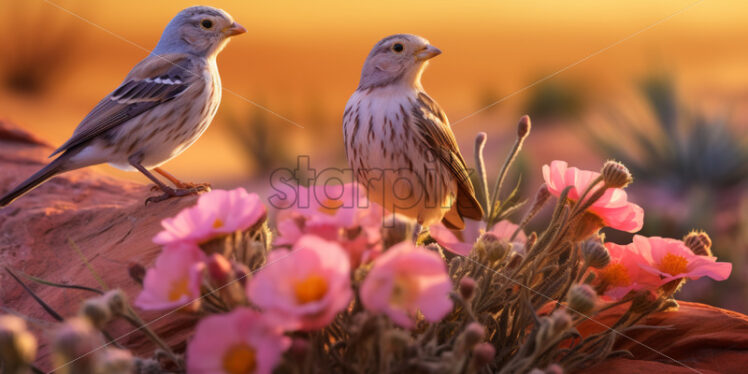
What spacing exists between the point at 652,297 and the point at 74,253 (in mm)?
2480

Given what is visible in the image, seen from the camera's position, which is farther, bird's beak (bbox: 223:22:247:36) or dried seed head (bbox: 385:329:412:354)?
bird's beak (bbox: 223:22:247:36)

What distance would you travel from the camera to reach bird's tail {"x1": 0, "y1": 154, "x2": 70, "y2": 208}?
338 centimetres

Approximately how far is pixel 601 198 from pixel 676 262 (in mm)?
324

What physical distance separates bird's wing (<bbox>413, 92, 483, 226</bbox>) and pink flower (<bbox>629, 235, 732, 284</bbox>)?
4.10 feet

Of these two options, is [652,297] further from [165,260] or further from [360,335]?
[165,260]

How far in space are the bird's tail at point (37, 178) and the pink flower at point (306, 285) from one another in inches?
102

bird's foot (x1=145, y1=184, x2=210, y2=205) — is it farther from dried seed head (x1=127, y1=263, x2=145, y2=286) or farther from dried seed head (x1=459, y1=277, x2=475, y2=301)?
dried seed head (x1=459, y1=277, x2=475, y2=301)

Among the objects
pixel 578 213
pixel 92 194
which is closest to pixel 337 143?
pixel 92 194

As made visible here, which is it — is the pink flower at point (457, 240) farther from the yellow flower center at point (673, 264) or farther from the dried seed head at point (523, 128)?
the yellow flower center at point (673, 264)

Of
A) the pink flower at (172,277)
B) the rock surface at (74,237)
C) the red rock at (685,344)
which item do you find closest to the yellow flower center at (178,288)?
the pink flower at (172,277)

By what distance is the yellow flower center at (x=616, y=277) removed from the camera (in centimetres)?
215

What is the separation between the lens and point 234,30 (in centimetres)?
400

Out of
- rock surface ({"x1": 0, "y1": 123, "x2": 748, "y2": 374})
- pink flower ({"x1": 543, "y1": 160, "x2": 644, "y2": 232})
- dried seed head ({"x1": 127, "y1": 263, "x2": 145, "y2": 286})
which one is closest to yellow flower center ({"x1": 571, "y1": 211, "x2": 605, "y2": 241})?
pink flower ({"x1": 543, "y1": 160, "x2": 644, "y2": 232})

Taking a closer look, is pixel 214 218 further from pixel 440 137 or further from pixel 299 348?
pixel 440 137
